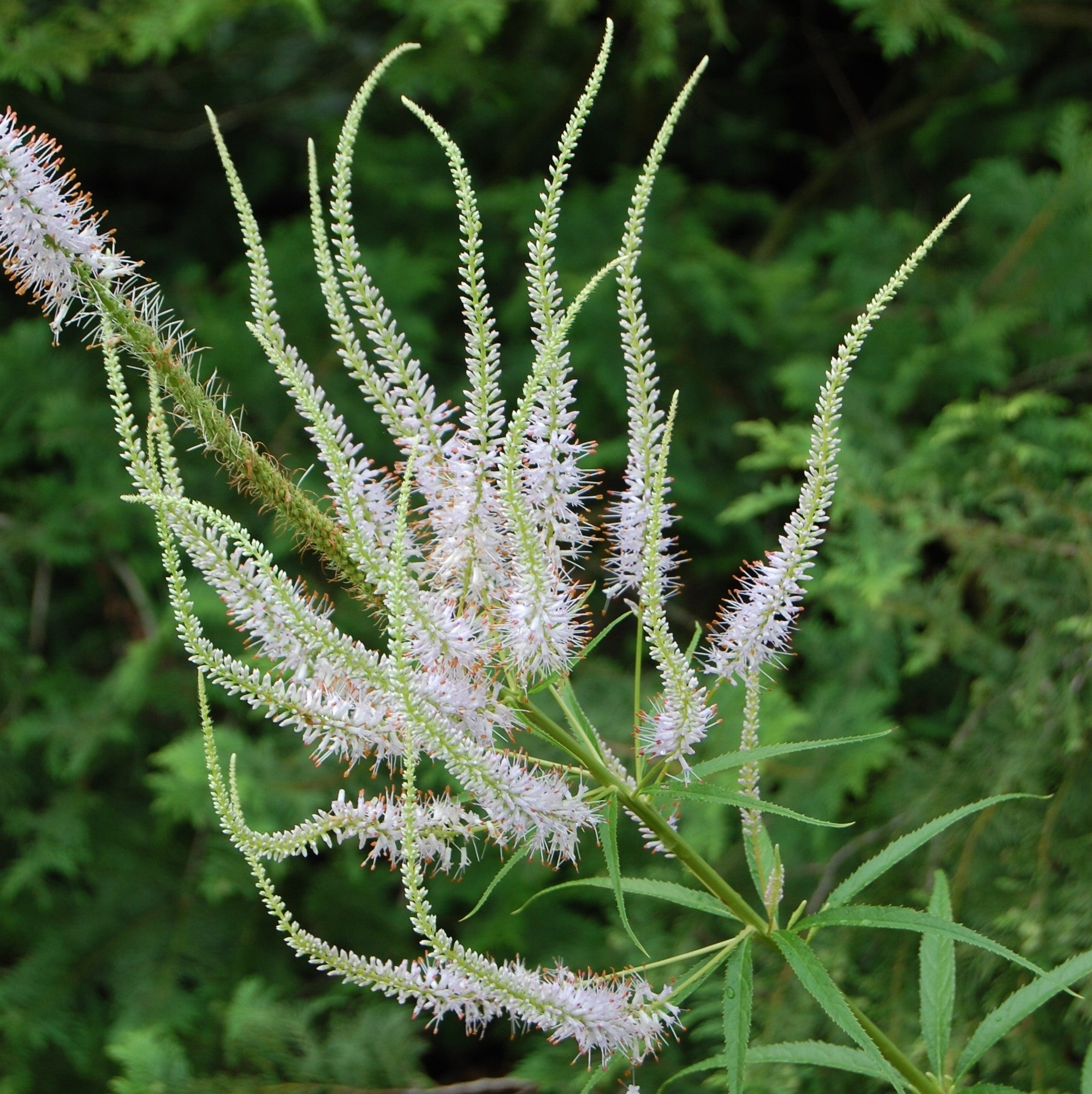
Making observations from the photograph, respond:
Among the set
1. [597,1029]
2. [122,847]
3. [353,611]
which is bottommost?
[122,847]

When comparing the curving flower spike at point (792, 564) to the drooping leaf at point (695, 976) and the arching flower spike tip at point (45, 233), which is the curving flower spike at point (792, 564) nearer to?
the drooping leaf at point (695, 976)

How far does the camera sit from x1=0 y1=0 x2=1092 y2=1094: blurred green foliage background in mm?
2936

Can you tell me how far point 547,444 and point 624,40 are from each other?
153 inches

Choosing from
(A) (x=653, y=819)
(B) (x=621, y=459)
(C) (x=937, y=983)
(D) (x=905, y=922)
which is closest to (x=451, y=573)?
(A) (x=653, y=819)

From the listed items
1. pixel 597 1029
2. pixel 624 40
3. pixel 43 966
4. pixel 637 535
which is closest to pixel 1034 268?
pixel 624 40

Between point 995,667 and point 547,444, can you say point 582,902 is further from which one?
point 547,444

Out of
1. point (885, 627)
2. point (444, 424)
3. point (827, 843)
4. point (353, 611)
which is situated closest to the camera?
point (444, 424)

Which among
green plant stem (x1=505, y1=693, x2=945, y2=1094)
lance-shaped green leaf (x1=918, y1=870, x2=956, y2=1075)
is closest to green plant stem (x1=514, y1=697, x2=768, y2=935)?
green plant stem (x1=505, y1=693, x2=945, y2=1094)

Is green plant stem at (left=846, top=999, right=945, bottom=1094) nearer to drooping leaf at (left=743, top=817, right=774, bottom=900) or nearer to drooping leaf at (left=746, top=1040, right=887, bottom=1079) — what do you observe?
drooping leaf at (left=746, top=1040, right=887, bottom=1079)

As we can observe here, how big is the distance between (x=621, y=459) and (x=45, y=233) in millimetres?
2715

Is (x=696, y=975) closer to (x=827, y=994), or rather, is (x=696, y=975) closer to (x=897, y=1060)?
(x=827, y=994)

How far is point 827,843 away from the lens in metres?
2.99

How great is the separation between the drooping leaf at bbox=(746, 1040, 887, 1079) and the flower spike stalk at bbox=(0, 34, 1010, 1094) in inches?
9.3

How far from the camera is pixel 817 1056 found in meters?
1.48
